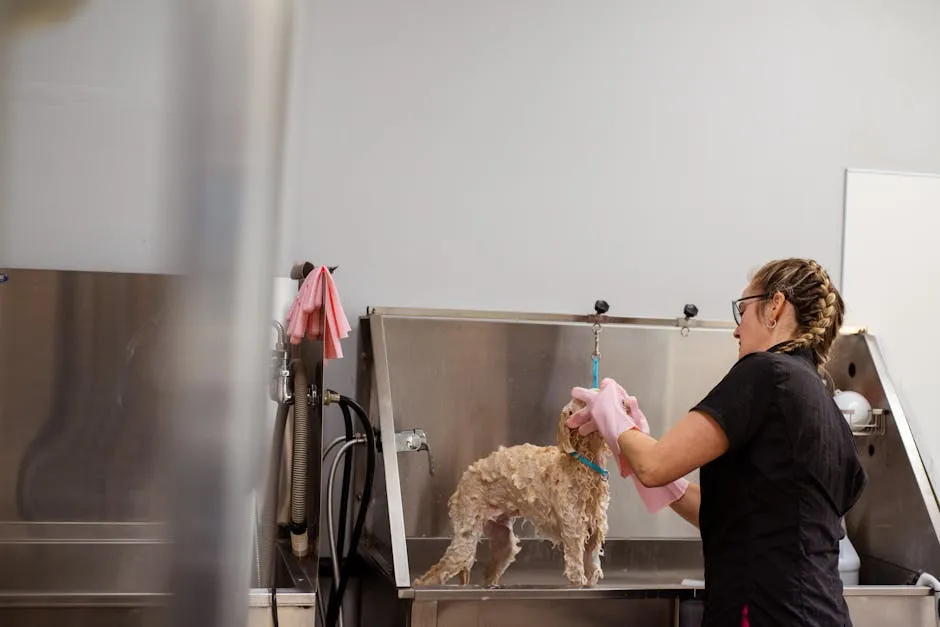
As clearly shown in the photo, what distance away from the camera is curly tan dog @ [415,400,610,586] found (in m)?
2.10

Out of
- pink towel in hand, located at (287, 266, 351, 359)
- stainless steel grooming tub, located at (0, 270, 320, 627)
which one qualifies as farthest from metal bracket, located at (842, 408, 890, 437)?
stainless steel grooming tub, located at (0, 270, 320, 627)

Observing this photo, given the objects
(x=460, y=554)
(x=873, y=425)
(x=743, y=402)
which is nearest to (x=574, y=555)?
(x=460, y=554)

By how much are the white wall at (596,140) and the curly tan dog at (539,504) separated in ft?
2.24

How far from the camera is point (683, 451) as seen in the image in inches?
69.9

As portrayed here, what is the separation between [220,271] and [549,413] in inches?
99.4

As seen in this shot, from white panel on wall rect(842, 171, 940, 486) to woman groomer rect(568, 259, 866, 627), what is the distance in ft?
4.71

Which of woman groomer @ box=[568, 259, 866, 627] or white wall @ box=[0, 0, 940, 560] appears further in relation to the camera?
white wall @ box=[0, 0, 940, 560]

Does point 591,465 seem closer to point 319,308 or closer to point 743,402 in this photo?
point 743,402

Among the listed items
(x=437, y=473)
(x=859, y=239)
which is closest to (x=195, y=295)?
(x=437, y=473)

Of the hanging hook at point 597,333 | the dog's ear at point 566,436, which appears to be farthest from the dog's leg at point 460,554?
the hanging hook at point 597,333

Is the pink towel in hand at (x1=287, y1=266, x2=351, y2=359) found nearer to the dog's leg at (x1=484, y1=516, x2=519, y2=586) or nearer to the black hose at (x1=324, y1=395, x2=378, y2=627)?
the black hose at (x1=324, y1=395, x2=378, y2=627)

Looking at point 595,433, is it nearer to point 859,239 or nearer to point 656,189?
point 656,189

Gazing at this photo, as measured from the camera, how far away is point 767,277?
194cm

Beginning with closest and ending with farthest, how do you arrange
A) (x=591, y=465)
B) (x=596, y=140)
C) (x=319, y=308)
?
(x=591, y=465), (x=319, y=308), (x=596, y=140)
